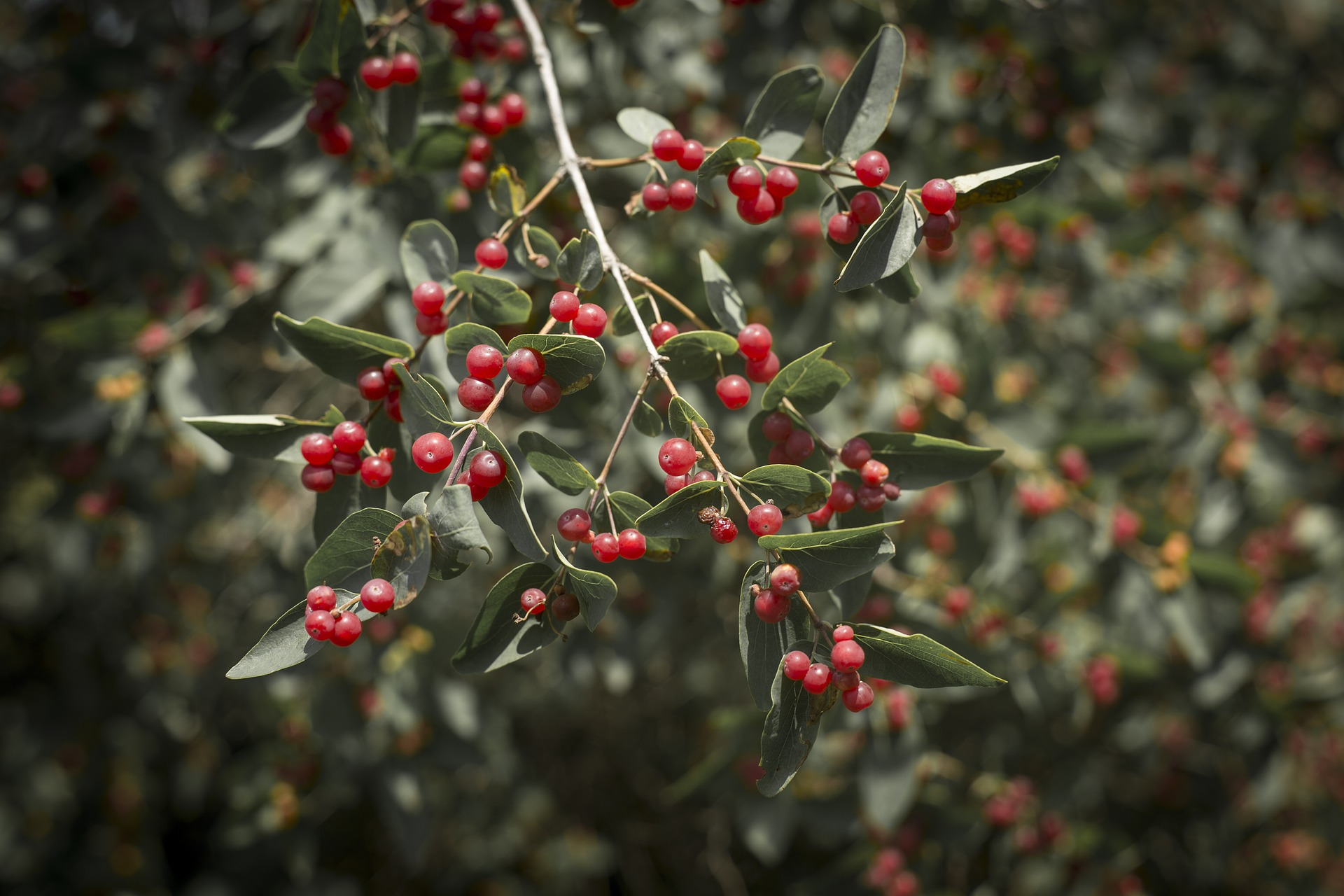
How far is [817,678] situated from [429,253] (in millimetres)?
797

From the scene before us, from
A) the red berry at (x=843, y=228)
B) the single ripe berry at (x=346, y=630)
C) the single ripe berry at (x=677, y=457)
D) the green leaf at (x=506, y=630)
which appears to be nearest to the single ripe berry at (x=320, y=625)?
the single ripe berry at (x=346, y=630)

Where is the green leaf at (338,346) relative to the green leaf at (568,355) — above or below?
below

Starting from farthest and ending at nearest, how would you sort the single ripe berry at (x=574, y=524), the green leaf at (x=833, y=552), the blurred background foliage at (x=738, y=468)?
the blurred background foliage at (x=738, y=468) → the single ripe berry at (x=574, y=524) → the green leaf at (x=833, y=552)

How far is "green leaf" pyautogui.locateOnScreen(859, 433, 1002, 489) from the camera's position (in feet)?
3.28

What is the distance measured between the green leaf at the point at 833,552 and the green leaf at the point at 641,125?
645 mm

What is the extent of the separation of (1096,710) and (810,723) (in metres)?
1.87

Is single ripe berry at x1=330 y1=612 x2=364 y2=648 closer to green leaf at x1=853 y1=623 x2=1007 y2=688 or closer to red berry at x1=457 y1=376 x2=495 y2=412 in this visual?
red berry at x1=457 y1=376 x2=495 y2=412

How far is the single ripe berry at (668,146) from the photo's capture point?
1065mm

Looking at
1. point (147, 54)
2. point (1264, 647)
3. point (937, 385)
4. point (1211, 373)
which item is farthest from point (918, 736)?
point (147, 54)

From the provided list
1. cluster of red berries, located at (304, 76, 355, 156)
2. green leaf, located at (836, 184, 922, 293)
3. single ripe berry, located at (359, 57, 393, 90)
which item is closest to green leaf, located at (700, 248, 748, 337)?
green leaf, located at (836, 184, 922, 293)

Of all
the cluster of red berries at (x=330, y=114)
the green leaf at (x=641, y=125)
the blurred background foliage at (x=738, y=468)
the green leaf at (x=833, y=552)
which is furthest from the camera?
the blurred background foliage at (x=738, y=468)

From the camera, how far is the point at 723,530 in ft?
2.78

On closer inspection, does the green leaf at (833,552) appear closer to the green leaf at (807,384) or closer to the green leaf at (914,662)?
the green leaf at (914,662)

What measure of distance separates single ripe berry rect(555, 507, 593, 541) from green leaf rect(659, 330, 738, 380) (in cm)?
22
